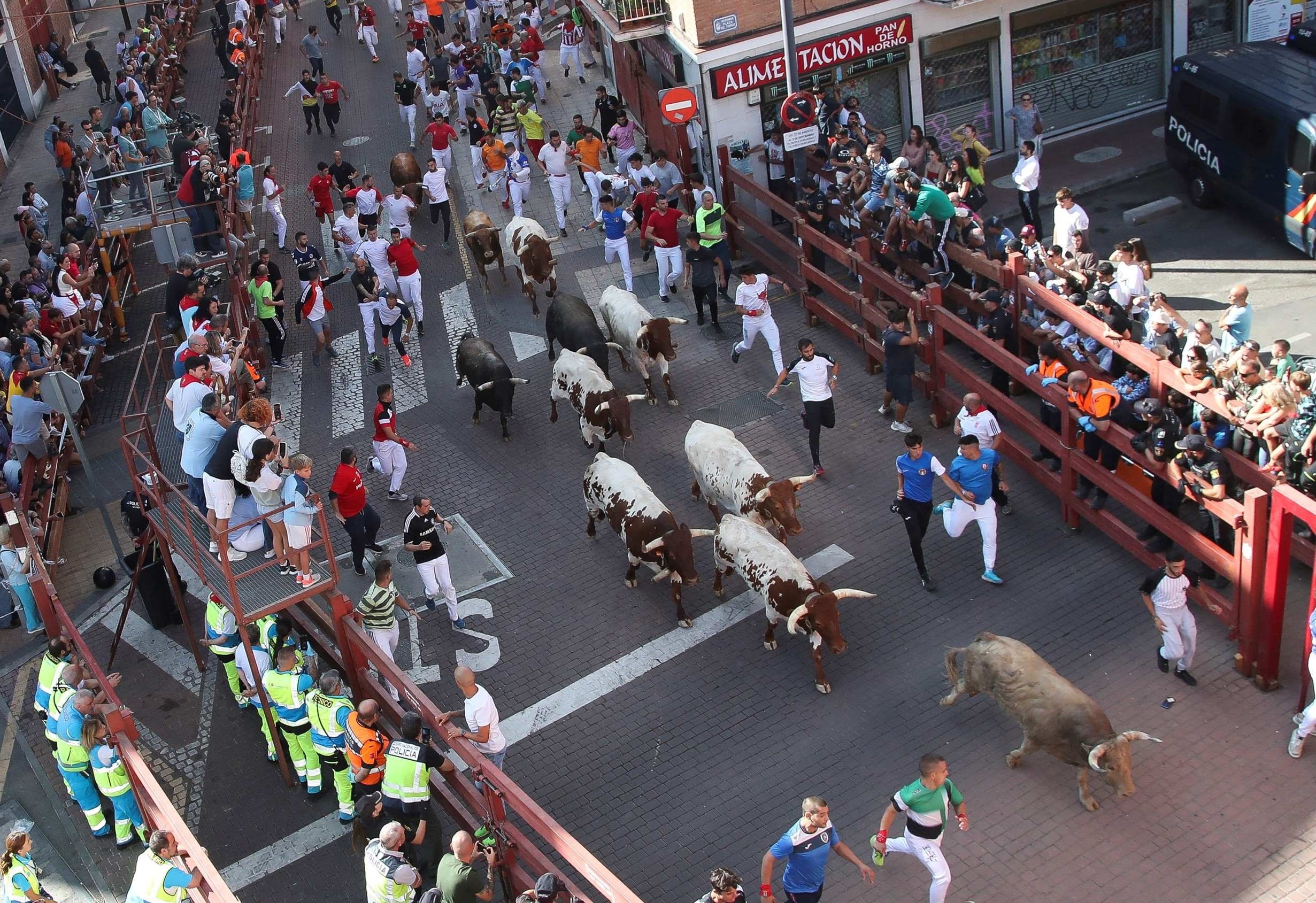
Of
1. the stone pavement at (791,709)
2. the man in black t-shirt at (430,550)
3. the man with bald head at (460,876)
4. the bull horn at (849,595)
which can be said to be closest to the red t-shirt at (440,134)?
the stone pavement at (791,709)

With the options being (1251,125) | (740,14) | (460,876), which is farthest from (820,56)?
(460,876)

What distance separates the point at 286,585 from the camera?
14109mm

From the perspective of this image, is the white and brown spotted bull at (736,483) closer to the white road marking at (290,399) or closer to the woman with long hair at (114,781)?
the white road marking at (290,399)

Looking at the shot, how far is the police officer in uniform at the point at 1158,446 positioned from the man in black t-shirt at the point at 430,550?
24.9ft

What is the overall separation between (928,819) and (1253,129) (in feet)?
49.3

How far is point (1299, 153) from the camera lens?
2097 centimetres

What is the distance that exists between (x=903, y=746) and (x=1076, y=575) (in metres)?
3.30

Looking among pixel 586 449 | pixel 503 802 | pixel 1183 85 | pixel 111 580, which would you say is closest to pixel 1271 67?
pixel 1183 85

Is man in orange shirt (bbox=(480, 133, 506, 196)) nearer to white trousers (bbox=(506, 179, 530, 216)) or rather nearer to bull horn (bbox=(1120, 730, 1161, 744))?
white trousers (bbox=(506, 179, 530, 216))

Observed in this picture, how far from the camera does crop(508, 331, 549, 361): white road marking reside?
71.6ft

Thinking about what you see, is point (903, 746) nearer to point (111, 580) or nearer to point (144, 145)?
point (111, 580)

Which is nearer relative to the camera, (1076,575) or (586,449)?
(1076,575)

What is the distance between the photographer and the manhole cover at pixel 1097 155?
2602 cm

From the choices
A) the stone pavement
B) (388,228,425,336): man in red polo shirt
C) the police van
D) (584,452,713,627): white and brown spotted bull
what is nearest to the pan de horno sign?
the police van
